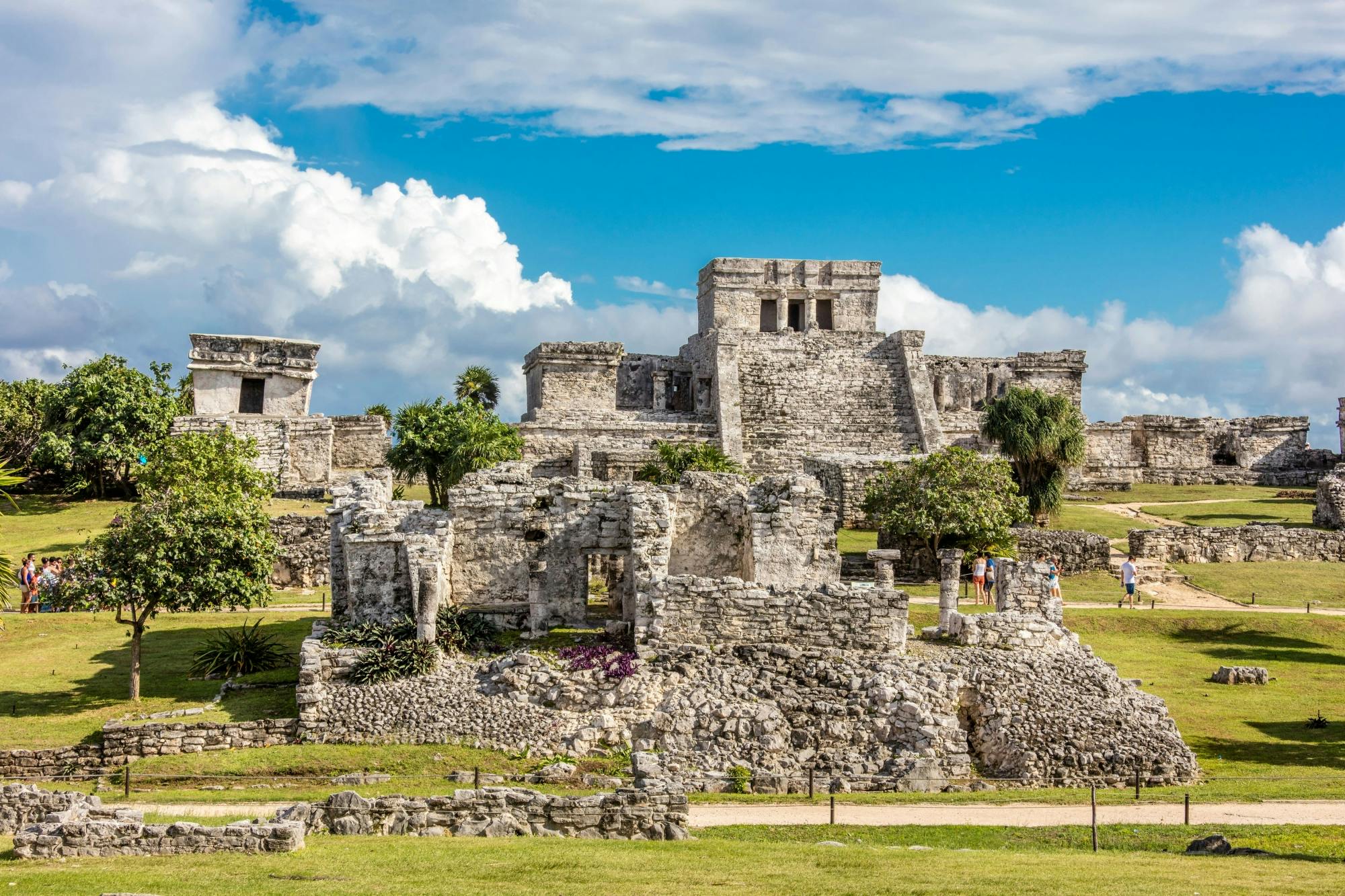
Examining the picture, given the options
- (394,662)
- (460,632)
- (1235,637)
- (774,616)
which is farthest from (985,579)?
(394,662)

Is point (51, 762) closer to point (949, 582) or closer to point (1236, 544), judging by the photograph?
point (949, 582)

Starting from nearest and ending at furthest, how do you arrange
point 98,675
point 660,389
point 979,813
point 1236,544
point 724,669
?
point 979,813 → point 724,669 → point 98,675 → point 1236,544 → point 660,389

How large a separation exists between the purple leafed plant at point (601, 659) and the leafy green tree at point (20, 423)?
31950mm

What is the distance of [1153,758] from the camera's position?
56.5 ft

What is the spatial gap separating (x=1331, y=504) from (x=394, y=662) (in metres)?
29.9

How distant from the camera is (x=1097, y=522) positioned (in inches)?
1527

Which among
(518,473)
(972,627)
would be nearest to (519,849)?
(972,627)

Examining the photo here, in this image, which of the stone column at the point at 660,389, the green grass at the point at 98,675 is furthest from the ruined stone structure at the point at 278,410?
the green grass at the point at 98,675

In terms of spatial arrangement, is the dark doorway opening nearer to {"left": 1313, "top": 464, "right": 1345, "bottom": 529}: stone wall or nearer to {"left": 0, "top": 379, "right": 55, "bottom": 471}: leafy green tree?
{"left": 0, "top": 379, "right": 55, "bottom": 471}: leafy green tree

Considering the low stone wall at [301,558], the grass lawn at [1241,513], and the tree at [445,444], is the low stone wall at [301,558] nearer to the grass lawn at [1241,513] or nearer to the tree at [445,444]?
the tree at [445,444]

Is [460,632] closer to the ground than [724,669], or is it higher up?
higher up

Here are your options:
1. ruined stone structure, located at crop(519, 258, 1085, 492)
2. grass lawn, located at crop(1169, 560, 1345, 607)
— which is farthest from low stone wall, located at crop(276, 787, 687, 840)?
ruined stone structure, located at crop(519, 258, 1085, 492)

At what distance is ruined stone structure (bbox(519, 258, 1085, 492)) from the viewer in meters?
43.8

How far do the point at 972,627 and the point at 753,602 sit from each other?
3366 mm
